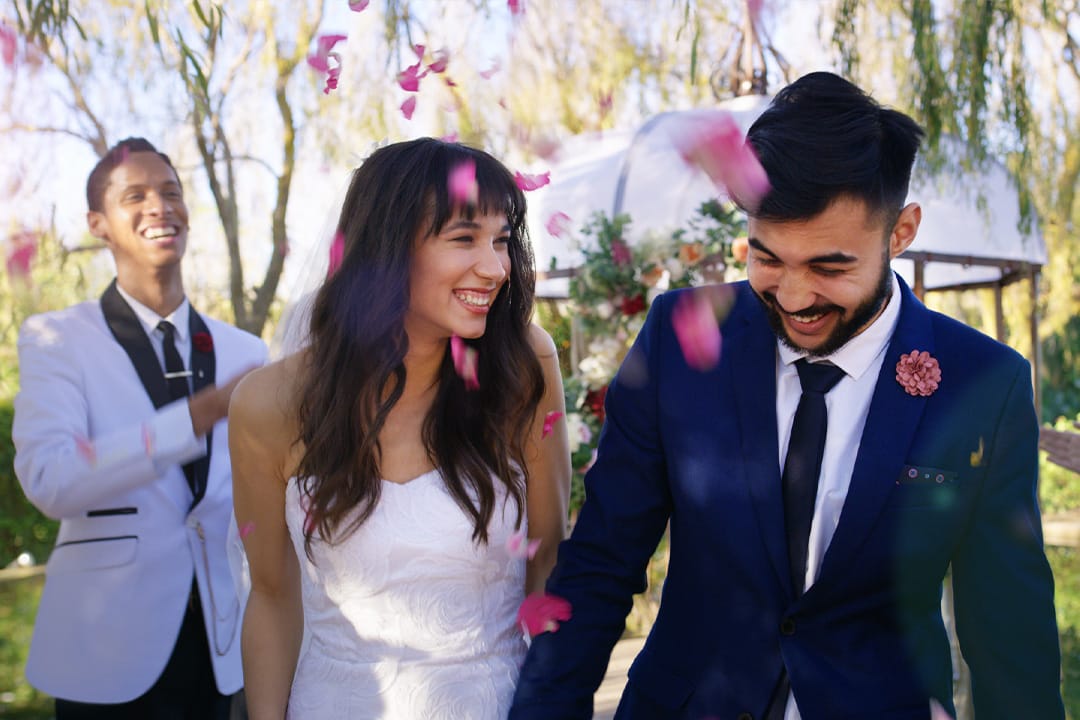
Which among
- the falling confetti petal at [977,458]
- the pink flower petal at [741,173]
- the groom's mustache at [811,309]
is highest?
the pink flower petal at [741,173]

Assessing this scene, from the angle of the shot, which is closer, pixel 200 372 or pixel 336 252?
pixel 336 252

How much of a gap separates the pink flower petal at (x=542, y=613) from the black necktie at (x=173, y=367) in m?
1.22

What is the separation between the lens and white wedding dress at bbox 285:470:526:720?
2234 millimetres

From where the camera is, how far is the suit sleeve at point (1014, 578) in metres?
1.86

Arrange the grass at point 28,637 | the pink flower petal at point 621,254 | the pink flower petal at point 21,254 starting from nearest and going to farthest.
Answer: the pink flower petal at point 621,254
the grass at point 28,637
the pink flower petal at point 21,254

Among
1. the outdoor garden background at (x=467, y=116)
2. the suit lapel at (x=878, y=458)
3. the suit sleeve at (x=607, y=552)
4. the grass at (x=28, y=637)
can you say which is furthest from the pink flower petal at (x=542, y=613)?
the grass at (x=28, y=637)

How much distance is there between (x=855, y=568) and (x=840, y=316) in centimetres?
43

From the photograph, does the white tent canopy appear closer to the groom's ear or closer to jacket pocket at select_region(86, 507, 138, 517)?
jacket pocket at select_region(86, 507, 138, 517)

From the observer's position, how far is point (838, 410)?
6.47 feet

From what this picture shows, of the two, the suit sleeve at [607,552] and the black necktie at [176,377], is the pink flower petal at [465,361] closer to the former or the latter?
the suit sleeve at [607,552]

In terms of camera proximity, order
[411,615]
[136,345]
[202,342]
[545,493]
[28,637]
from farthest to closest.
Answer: [28,637], [202,342], [136,345], [545,493], [411,615]

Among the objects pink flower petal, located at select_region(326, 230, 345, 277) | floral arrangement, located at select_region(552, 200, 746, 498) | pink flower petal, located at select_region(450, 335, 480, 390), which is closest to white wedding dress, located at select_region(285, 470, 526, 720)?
pink flower petal, located at select_region(450, 335, 480, 390)

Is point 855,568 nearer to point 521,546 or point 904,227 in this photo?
point 904,227

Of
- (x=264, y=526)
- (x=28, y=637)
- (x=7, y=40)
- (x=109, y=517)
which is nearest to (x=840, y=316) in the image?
(x=264, y=526)
